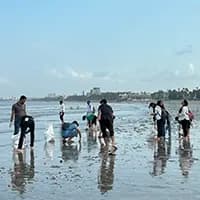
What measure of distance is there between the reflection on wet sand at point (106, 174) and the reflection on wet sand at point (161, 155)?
1.01m

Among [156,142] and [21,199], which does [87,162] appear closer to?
[21,199]

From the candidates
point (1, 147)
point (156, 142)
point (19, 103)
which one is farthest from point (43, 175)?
point (156, 142)

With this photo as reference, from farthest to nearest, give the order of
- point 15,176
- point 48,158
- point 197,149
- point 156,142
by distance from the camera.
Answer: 1. point 156,142
2. point 197,149
3. point 48,158
4. point 15,176

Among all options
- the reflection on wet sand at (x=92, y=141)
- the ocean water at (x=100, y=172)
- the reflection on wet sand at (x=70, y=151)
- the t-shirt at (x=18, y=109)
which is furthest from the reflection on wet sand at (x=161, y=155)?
the t-shirt at (x=18, y=109)

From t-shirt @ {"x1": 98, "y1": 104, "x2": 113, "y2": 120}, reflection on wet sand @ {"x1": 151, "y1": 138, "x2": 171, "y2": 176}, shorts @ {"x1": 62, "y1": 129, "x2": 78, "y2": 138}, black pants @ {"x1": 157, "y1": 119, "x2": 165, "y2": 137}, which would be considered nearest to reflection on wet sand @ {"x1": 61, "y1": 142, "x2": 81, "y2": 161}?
shorts @ {"x1": 62, "y1": 129, "x2": 78, "y2": 138}

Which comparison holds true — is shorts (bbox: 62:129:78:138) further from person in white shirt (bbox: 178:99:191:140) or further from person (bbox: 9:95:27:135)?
person in white shirt (bbox: 178:99:191:140)

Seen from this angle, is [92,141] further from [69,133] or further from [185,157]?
[185,157]

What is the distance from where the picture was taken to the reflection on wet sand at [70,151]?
48.4 feet

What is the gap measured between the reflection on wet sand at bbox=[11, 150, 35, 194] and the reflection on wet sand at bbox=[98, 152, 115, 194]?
4.76ft

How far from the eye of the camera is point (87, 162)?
13594 mm

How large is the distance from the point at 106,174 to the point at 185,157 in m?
3.83

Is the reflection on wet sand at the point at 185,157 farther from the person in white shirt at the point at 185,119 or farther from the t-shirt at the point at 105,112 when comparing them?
the t-shirt at the point at 105,112

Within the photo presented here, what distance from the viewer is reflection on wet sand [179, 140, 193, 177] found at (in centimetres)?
1220

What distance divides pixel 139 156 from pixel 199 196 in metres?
5.91
